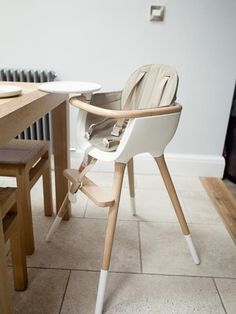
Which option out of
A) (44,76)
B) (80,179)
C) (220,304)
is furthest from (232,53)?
(220,304)

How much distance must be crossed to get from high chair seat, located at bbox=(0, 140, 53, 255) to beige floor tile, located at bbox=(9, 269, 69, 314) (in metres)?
0.16

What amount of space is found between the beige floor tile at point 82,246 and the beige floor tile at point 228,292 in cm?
35

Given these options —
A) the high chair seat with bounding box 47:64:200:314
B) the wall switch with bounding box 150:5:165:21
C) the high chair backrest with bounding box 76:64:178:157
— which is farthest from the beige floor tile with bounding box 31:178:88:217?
the wall switch with bounding box 150:5:165:21

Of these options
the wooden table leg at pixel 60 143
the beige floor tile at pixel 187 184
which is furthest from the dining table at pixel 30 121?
the beige floor tile at pixel 187 184

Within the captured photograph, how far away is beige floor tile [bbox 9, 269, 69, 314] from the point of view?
3.33 feet

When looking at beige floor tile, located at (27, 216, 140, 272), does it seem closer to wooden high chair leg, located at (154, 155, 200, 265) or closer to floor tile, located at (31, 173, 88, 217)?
floor tile, located at (31, 173, 88, 217)

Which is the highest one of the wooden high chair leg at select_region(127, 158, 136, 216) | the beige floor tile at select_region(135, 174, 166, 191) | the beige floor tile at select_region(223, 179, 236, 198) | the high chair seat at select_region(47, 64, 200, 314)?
the high chair seat at select_region(47, 64, 200, 314)

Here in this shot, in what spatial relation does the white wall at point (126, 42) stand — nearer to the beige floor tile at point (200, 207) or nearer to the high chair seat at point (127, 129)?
the beige floor tile at point (200, 207)

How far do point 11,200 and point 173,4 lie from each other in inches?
64.0

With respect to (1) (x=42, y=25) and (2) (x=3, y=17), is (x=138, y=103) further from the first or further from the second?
(2) (x=3, y=17)

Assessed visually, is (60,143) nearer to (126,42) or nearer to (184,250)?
(184,250)

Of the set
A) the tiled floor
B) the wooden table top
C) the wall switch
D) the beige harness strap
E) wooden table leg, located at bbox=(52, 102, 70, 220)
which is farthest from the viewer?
the wall switch

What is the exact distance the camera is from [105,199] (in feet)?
3.26

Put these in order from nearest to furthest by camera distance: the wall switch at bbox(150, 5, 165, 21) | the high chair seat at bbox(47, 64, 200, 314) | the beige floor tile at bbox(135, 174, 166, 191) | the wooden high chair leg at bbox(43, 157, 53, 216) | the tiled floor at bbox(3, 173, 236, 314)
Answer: the high chair seat at bbox(47, 64, 200, 314)
the tiled floor at bbox(3, 173, 236, 314)
the wooden high chair leg at bbox(43, 157, 53, 216)
the wall switch at bbox(150, 5, 165, 21)
the beige floor tile at bbox(135, 174, 166, 191)
